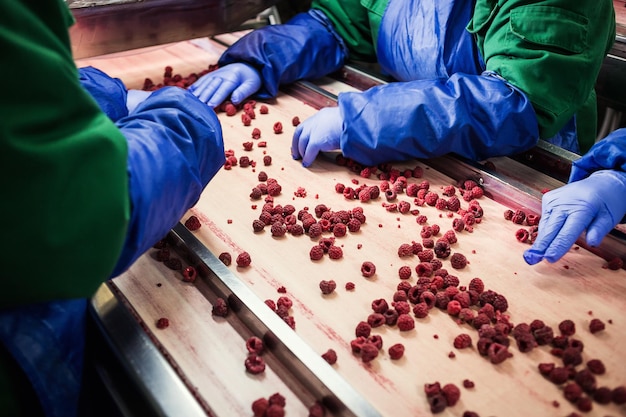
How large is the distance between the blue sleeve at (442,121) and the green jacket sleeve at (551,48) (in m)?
0.04

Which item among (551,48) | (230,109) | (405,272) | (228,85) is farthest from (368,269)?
(228,85)

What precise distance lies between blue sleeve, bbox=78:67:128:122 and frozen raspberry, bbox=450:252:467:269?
37.1 inches

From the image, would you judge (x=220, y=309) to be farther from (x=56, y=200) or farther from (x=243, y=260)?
(x=56, y=200)

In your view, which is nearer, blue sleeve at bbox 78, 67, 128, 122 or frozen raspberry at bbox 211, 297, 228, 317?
frozen raspberry at bbox 211, 297, 228, 317

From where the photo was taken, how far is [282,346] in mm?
949

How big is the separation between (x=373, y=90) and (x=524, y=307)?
810mm

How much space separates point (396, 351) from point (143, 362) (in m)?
0.47

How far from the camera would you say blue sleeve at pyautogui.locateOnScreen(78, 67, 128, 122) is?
1320 mm

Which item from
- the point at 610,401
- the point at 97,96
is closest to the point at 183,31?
the point at 97,96

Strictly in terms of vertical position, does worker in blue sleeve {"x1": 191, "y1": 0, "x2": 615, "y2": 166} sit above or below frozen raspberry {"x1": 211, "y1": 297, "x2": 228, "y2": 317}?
above

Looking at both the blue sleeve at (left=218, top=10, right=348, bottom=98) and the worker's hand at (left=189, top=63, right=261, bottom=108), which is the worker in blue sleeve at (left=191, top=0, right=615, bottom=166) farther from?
the blue sleeve at (left=218, top=10, right=348, bottom=98)

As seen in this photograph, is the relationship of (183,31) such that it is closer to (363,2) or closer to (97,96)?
(363,2)

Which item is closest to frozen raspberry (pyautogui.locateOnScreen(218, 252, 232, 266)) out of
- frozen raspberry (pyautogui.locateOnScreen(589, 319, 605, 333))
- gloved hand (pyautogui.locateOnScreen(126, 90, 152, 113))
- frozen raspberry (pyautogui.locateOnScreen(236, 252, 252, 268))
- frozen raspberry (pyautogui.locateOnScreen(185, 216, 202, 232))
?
frozen raspberry (pyautogui.locateOnScreen(236, 252, 252, 268))

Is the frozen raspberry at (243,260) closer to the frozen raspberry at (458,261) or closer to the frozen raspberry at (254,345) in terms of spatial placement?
the frozen raspberry at (254,345)
